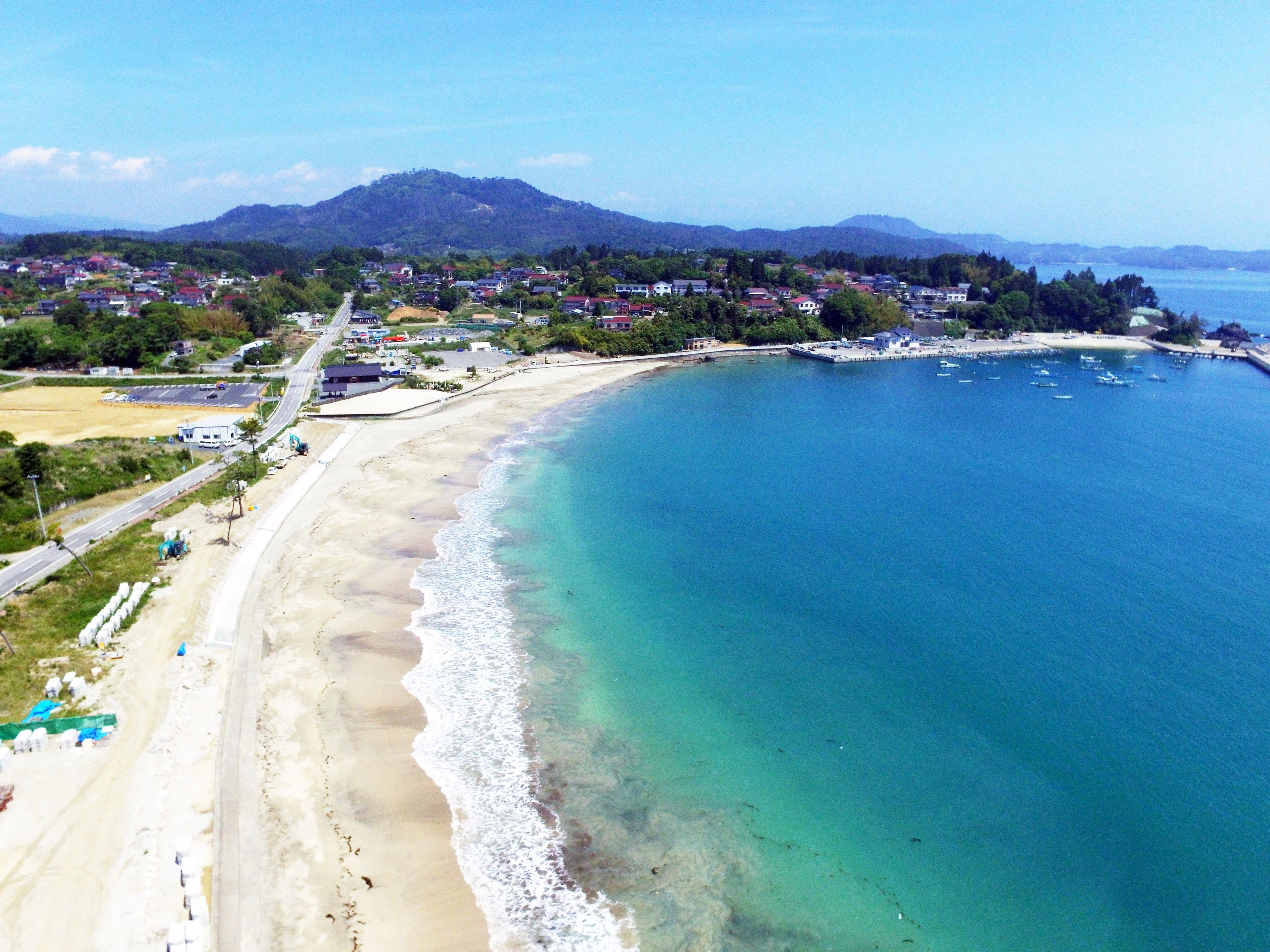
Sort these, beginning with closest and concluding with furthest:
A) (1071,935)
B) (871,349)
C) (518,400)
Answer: (1071,935)
(518,400)
(871,349)

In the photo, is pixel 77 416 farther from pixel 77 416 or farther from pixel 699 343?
pixel 699 343

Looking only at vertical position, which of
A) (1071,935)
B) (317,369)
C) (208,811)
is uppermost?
(317,369)

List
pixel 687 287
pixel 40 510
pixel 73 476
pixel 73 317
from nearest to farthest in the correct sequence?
pixel 40 510 → pixel 73 476 → pixel 73 317 → pixel 687 287

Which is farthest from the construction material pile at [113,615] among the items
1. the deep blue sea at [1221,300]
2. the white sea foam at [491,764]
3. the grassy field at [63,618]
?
the deep blue sea at [1221,300]

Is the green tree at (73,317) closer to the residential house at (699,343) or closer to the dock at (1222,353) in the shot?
the residential house at (699,343)

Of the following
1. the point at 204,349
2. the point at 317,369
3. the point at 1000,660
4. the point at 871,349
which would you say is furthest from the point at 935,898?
the point at 871,349

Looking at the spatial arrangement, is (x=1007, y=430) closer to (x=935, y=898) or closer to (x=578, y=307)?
(x=935, y=898)

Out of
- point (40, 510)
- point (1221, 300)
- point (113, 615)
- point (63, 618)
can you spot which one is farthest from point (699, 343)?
point (1221, 300)
